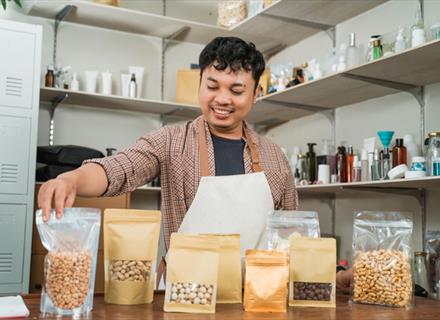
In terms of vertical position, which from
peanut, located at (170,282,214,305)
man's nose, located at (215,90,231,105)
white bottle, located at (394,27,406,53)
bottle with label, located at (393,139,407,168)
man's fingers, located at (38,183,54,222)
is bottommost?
peanut, located at (170,282,214,305)

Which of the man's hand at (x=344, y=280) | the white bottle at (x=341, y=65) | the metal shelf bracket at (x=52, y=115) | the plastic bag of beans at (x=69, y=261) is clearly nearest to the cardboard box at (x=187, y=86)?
the metal shelf bracket at (x=52, y=115)

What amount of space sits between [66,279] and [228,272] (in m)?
0.38

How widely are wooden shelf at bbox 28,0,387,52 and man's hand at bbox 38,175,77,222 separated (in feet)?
7.97

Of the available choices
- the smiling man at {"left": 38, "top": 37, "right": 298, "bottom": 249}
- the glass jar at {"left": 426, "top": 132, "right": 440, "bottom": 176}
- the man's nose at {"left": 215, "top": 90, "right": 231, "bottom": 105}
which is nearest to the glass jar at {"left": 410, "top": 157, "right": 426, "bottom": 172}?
the glass jar at {"left": 426, "top": 132, "right": 440, "bottom": 176}

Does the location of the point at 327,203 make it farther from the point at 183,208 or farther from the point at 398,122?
the point at 183,208

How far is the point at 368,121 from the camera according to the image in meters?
3.32

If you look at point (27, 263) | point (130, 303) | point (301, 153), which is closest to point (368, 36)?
point (301, 153)

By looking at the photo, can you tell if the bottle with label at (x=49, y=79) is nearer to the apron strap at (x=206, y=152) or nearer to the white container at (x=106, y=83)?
the white container at (x=106, y=83)

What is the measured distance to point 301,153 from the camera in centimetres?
371

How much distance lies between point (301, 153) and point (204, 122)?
73.4 inches

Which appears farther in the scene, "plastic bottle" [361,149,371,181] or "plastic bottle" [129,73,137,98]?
"plastic bottle" [129,73,137,98]

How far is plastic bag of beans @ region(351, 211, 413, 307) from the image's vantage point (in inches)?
53.6

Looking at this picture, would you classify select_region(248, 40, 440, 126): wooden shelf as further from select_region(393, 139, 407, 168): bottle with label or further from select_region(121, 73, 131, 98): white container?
select_region(121, 73, 131, 98): white container

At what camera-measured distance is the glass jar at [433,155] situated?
2.48 m
